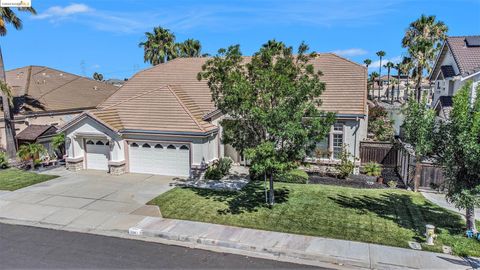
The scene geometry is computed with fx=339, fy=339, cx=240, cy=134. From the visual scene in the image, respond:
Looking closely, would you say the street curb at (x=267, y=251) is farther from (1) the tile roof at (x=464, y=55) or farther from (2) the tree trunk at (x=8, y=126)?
(1) the tile roof at (x=464, y=55)

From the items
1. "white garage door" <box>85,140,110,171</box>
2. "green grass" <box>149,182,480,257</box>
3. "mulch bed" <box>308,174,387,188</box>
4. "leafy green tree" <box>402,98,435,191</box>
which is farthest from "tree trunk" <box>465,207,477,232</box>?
"white garage door" <box>85,140,110,171</box>

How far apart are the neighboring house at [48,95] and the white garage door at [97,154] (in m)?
6.10

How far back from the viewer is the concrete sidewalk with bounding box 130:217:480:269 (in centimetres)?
914

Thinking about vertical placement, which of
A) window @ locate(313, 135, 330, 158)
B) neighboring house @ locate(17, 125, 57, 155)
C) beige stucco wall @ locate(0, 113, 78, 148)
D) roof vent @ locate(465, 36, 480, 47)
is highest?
roof vent @ locate(465, 36, 480, 47)

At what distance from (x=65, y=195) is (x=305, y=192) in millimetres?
10786

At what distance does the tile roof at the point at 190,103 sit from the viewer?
18672mm

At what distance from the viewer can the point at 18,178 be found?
18.2m

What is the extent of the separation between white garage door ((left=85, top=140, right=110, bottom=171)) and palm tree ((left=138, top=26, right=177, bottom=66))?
22.4 m

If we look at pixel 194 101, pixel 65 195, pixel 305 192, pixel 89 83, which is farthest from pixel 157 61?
pixel 305 192

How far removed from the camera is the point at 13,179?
59.2 ft

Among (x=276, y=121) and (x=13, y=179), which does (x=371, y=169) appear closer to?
(x=276, y=121)

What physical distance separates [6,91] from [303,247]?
19782mm

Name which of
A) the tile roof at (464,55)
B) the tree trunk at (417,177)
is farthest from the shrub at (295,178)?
the tile roof at (464,55)

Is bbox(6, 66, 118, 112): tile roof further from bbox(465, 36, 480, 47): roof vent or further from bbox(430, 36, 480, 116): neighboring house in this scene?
bbox(465, 36, 480, 47): roof vent
